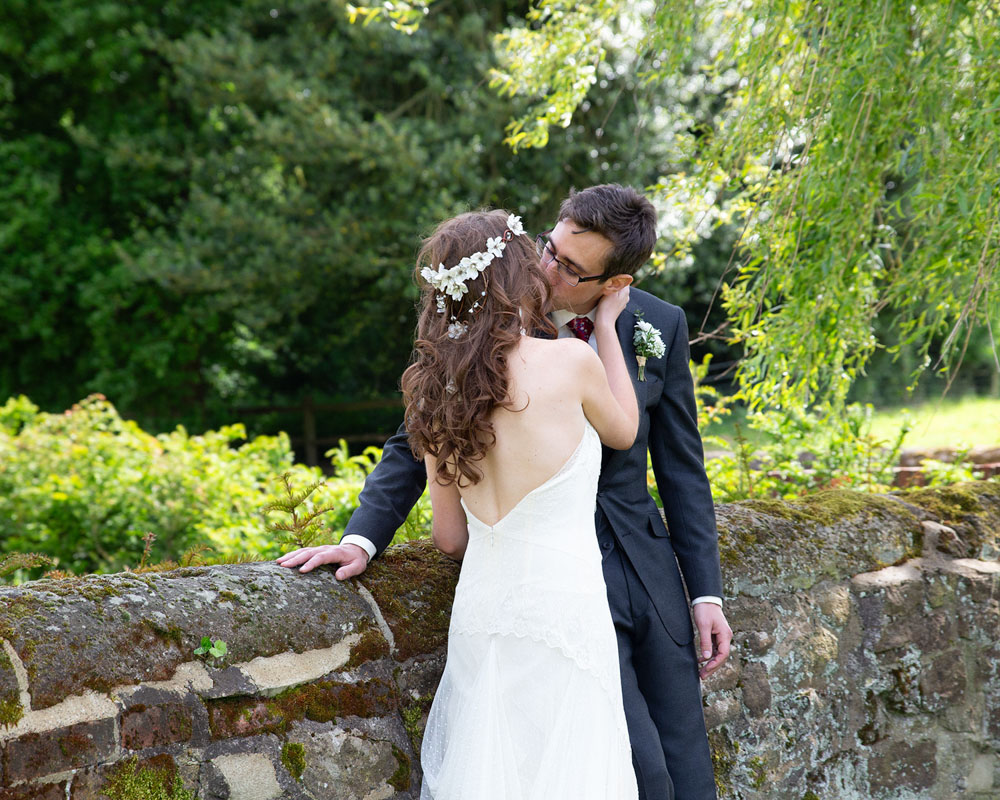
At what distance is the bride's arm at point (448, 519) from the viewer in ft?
7.06

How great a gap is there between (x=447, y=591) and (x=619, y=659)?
473 mm

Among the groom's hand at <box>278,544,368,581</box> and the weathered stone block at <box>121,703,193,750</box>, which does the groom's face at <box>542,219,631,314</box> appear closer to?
the groom's hand at <box>278,544,368,581</box>

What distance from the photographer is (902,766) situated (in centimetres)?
301

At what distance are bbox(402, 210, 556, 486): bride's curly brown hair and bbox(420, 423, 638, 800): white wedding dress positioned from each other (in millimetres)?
188

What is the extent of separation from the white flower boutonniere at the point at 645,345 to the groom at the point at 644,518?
2 centimetres

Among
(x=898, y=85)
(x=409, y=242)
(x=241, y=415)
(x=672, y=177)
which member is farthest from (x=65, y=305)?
(x=898, y=85)

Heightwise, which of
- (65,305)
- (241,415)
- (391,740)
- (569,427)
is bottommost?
(241,415)

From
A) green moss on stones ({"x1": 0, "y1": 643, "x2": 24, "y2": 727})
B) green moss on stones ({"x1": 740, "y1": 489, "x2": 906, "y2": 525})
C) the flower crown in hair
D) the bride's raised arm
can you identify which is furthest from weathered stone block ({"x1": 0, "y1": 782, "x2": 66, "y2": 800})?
green moss on stones ({"x1": 740, "y1": 489, "x2": 906, "y2": 525})

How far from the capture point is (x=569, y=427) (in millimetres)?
1959

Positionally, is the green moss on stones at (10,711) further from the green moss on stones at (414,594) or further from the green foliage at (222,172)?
the green foliage at (222,172)

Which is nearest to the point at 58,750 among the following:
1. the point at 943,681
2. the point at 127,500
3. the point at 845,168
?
the point at 943,681

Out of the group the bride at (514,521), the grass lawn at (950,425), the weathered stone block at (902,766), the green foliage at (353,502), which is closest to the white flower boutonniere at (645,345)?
the bride at (514,521)

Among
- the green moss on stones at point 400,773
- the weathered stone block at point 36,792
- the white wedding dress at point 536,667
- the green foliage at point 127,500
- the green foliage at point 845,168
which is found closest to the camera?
the weathered stone block at point 36,792

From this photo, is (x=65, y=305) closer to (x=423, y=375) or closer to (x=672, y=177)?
(x=672, y=177)
